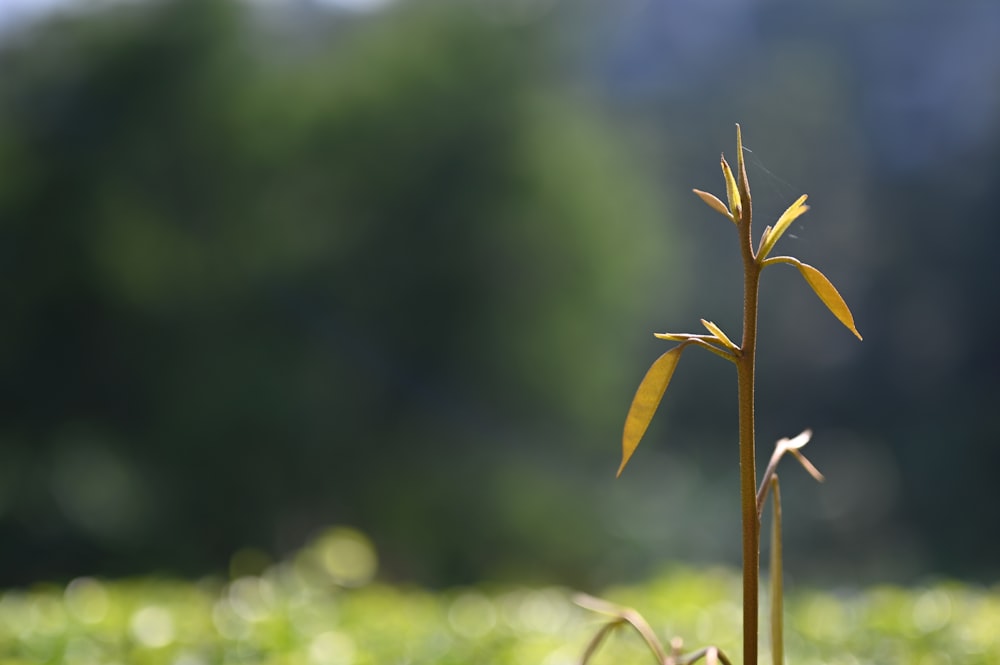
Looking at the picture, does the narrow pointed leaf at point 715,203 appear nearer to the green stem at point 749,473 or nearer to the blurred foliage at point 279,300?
the green stem at point 749,473

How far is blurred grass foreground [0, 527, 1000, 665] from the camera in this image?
1.41 m

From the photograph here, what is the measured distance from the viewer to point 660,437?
17.3 metres

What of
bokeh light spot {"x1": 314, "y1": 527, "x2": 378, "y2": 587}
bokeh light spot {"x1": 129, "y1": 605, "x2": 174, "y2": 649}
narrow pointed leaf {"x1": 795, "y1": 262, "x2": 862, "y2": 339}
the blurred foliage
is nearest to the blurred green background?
the blurred foliage

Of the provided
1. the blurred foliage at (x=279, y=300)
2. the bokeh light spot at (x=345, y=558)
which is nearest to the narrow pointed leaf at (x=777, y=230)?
the bokeh light spot at (x=345, y=558)

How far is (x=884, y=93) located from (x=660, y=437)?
8.04 m

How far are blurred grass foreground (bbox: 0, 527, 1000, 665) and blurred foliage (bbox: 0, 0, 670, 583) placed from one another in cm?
769

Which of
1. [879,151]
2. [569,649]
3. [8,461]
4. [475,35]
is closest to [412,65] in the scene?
[475,35]

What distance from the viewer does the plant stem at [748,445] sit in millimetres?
659

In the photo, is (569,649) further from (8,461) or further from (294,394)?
(8,461)

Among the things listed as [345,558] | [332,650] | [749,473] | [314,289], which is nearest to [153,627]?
[332,650]

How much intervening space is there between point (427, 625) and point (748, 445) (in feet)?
4.19

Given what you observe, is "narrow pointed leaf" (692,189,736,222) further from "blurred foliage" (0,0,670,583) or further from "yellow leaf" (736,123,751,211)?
"blurred foliage" (0,0,670,583)

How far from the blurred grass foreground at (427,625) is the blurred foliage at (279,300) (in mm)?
7694

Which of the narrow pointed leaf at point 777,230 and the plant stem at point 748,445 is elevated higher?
the narrow pointed leaf at point 777,230
